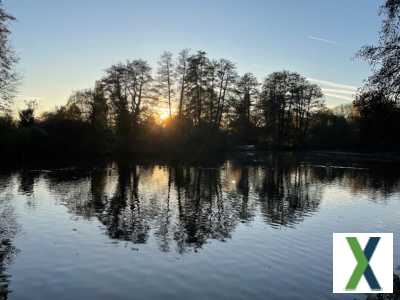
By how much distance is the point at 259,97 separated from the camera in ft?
292

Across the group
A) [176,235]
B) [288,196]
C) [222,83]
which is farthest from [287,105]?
[176,235]

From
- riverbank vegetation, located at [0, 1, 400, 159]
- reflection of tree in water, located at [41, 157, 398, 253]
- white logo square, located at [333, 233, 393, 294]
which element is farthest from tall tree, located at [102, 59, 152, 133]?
white logo square, located at [333, 233, 393, 294]

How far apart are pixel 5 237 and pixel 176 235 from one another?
699 cm

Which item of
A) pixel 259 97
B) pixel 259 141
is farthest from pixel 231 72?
pixel 259 141

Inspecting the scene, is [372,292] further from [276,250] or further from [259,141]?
[259,141]

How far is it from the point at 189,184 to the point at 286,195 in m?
8.67

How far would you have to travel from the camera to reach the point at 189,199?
27.5 m

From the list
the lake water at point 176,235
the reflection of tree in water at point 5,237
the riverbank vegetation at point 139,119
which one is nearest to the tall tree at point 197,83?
the riverbank vegetation at point 139,119

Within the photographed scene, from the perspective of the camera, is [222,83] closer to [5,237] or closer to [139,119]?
[139,119]

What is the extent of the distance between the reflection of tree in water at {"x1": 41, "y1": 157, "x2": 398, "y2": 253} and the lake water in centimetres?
9

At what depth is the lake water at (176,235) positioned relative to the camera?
1166cm

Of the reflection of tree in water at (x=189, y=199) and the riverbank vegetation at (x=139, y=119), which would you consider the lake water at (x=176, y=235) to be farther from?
the riverbank vegetation at (x=139, y=119)

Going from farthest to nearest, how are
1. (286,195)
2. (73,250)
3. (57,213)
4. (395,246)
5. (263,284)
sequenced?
1. (286,195)
2. (57,213)
3. (395,246)
4. (73,250)
5. (263,284)

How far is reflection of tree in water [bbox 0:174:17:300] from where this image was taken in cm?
1129
